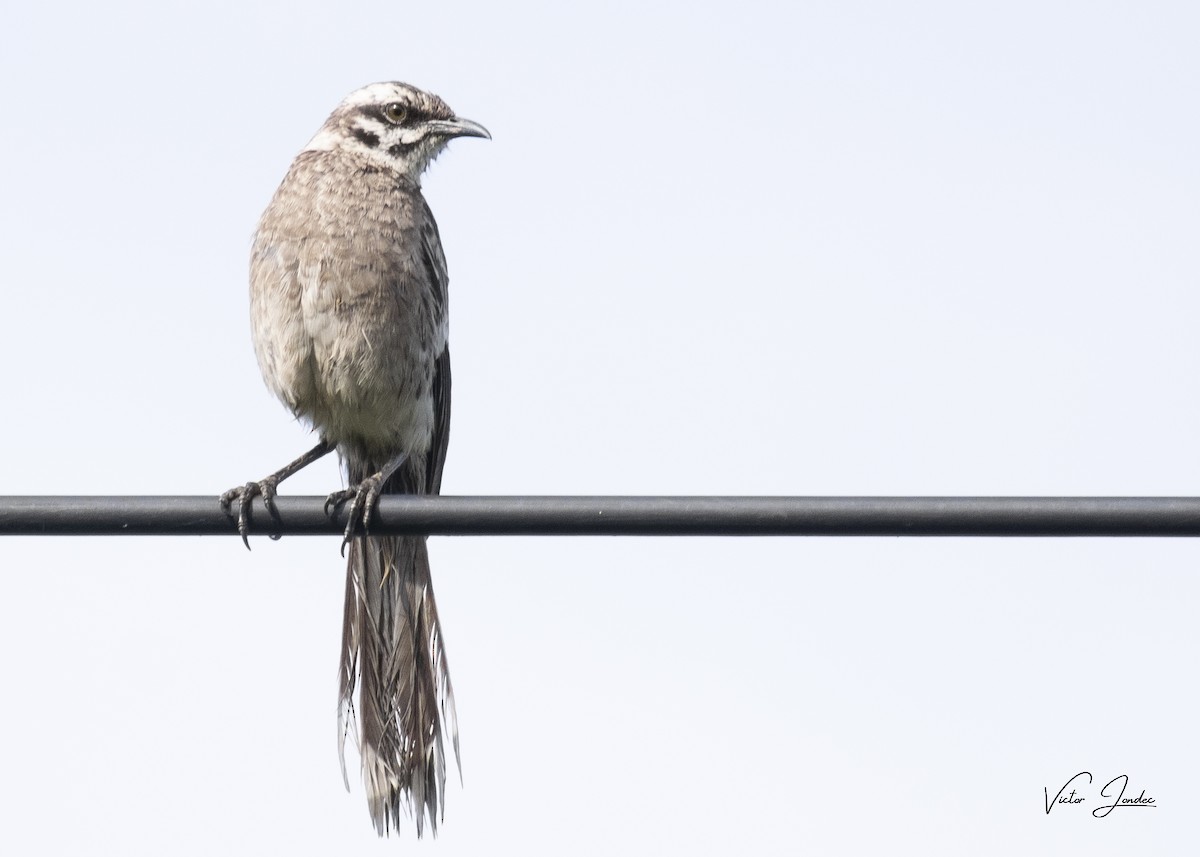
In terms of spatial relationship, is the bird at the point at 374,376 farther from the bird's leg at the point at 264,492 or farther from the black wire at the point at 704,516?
→ the black wire at the point at 704,516

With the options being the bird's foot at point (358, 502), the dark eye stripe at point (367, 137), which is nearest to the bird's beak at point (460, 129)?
the dark eye stripe at point (367, 137)

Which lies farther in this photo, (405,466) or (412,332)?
(405,466)

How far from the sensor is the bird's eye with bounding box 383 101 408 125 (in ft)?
27.7

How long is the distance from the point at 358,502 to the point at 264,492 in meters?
0.79

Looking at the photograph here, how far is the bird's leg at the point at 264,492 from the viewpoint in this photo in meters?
5.08

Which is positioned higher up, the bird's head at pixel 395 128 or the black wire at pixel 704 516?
the bird's head at pixel 395 128

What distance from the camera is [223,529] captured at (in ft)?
15.4

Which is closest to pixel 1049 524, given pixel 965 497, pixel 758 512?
pixel 965 497
